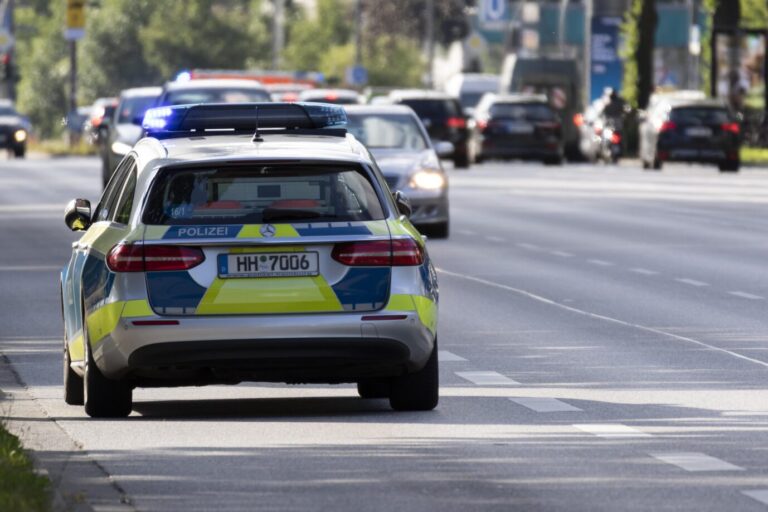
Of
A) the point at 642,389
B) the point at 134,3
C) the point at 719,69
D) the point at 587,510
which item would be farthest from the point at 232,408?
the point at 134,3

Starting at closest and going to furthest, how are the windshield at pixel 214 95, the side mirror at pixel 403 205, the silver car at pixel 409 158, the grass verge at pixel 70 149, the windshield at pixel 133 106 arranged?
the side mirror at pixel 403 205 < the silver car at pixel 409 158 < the windshield at pixel 214 95 < the windshield at pixel 133 106 < the grass verge at pixel 70 149

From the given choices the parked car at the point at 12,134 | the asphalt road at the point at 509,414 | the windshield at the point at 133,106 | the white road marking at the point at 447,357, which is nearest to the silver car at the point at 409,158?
the asphalt road at the point at 509,414

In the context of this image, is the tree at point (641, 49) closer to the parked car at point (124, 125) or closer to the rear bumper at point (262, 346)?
the parked car at point (124, 125)

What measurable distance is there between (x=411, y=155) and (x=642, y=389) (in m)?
15.2

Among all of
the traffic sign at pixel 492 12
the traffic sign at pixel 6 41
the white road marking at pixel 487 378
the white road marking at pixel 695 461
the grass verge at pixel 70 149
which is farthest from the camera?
the traffic sign at pixel 492 12

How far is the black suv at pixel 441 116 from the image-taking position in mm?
52031

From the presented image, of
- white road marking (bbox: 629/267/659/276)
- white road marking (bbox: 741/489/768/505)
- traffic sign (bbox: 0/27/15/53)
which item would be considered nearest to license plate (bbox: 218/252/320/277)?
white road marking (bbox: 741/489/768/505)

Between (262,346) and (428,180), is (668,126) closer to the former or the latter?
(428,180)

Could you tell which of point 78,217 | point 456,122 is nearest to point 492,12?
point 456,122

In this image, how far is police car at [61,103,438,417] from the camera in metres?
11.3

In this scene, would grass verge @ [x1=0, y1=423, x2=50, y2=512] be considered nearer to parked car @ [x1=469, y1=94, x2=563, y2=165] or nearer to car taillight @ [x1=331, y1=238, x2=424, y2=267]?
car taillight @ [x1=331, y1=238, x2=424, y2=267]

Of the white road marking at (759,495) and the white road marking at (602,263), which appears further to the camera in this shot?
the white road marking at (602,263)

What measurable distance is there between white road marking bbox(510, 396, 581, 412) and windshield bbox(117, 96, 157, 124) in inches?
973

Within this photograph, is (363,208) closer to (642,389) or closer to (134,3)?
(642,389)
